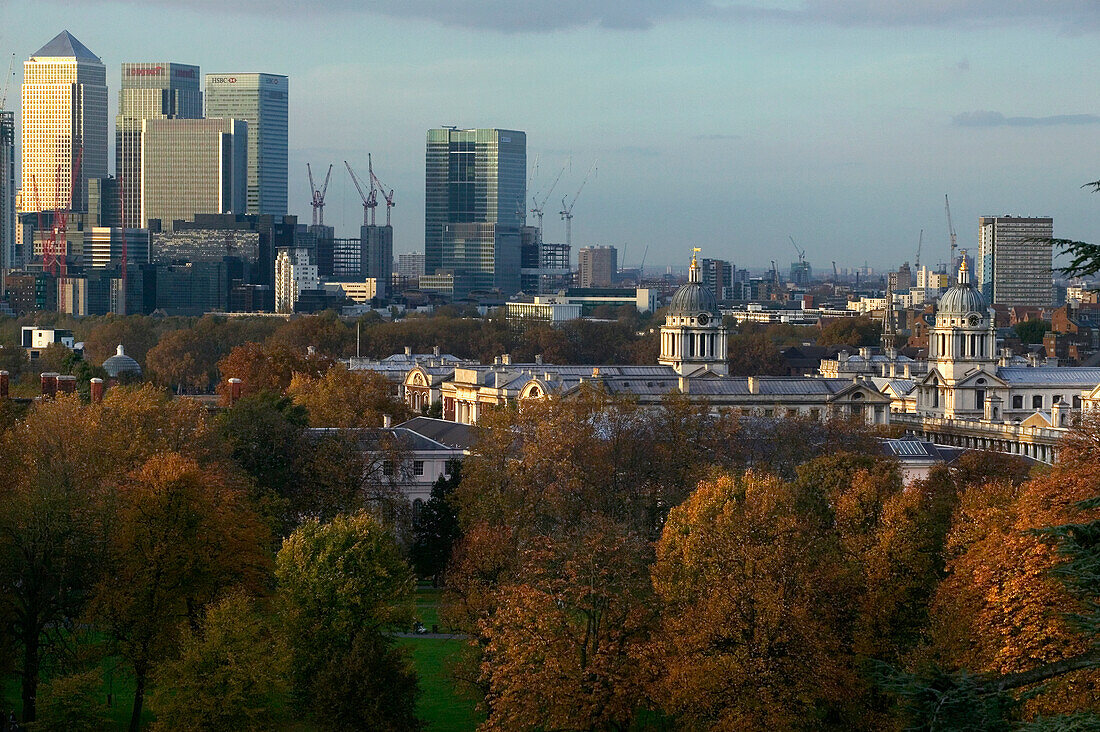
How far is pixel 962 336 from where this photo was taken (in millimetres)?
119250

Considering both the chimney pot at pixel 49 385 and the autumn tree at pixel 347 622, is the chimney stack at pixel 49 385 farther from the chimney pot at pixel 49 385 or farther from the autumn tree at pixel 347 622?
the autumn tree at pixel 347 622

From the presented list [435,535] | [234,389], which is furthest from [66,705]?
[234,389]

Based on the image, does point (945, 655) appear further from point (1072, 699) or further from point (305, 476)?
point (305, 476)

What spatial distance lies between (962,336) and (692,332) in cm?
1701

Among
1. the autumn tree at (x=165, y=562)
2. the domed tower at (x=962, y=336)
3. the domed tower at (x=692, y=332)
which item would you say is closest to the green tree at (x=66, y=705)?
the autumn tree at (x=165, y=562)

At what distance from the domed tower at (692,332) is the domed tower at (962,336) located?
13.5 metres

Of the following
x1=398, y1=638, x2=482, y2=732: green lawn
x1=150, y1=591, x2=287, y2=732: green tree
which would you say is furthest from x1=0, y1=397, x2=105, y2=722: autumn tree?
x1=398, y1=638, x2=482, y2=732: green lawn

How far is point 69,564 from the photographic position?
5347 centimetres

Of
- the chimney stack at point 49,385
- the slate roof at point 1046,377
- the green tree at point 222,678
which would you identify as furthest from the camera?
the slate roof at point 1046,377

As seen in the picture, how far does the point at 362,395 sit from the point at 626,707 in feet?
180

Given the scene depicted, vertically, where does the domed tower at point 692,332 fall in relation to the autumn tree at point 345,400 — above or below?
above

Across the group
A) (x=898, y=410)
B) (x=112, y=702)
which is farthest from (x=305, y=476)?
(x=898, y=410)

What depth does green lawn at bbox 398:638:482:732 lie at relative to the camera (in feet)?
176

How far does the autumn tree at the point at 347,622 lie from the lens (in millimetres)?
48156
